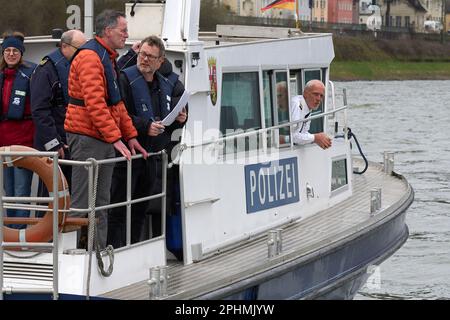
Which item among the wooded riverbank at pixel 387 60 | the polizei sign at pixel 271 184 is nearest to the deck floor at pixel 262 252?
the polizei sign at pixel 271 184

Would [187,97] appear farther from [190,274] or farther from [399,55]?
[399,55]

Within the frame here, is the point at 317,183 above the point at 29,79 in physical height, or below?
below

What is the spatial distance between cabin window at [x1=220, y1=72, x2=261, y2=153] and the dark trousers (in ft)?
4.08

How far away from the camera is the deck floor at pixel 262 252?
25.7 ft

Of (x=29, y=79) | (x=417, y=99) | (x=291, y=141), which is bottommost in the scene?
(x=417, y=99)

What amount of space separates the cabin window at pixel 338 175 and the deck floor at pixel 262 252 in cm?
17

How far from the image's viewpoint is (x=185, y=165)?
28.1 feet

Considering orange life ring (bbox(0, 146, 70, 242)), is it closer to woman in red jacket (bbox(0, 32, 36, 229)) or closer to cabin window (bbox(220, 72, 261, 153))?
woman in red jacket (bbox(0, 32, 36, 229))

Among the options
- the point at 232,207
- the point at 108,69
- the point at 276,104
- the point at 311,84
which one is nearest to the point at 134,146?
the point at 108,69

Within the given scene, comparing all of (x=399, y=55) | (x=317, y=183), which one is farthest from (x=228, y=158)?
(x=399, y=55)

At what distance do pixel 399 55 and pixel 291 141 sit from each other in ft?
236

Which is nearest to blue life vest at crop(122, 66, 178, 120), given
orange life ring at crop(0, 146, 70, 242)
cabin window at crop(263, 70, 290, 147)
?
orange life ring at crop(0, 146, 70, 242)

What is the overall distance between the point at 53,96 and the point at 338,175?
403cm
